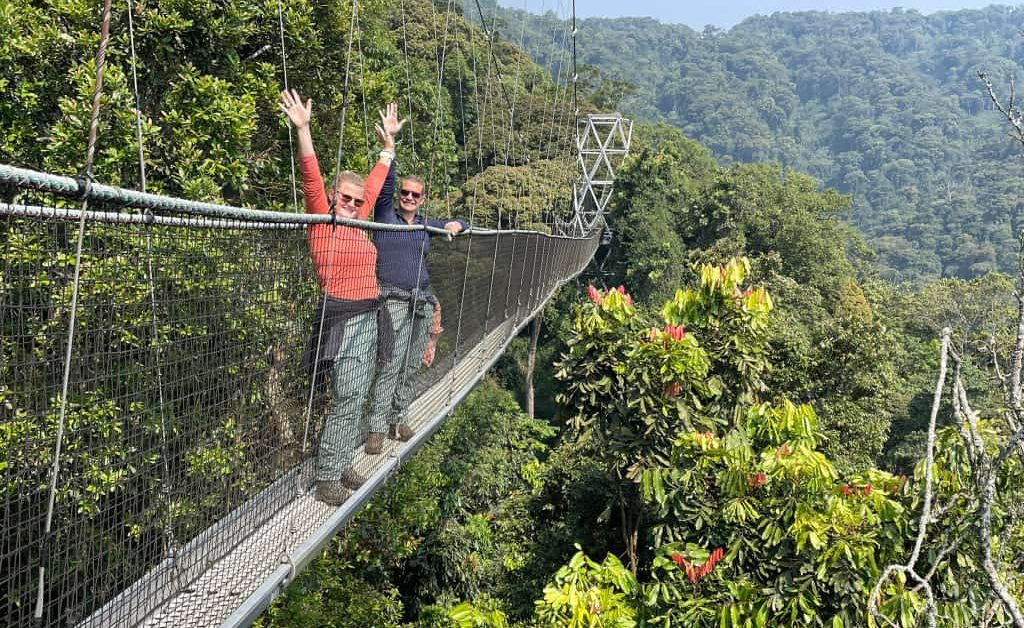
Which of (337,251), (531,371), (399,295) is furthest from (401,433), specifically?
(531,371)

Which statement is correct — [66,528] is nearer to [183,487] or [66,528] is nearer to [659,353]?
[183,487]

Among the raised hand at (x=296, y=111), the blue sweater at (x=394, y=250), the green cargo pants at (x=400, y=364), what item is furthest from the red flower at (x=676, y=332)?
the raised hand at (x=296, y=111)

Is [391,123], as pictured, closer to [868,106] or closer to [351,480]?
[351,480]

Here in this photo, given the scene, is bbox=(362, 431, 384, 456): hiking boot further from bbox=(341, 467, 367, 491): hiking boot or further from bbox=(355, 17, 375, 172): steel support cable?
bbox=(355, 17, 375, 172): steel support cable

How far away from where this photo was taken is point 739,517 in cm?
251

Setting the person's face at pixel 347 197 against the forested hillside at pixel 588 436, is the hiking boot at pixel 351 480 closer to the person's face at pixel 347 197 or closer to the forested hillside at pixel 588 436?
the forested hillside at pixel 588 436

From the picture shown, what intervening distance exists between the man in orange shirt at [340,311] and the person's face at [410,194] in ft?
1.36

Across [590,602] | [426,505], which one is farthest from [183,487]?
[426,505]

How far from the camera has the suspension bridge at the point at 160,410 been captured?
96 cm

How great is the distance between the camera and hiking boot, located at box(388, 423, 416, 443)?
2.07 m

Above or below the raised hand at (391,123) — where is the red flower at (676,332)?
below

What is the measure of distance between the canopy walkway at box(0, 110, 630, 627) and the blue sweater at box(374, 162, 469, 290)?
218mm

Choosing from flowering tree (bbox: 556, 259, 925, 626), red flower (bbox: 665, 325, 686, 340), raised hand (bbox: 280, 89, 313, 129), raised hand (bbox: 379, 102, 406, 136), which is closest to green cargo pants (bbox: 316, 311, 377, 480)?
raised hand (bbox: 280, 89, 313, 129)

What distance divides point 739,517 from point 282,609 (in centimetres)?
286
